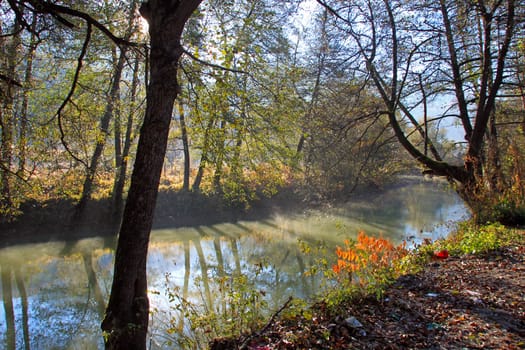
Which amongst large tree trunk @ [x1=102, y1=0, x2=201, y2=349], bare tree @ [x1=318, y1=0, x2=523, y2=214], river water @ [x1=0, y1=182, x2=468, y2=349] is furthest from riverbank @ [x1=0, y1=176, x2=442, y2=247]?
large tree trunk @ [x1=102, y1=0, x2=201, y2=349]

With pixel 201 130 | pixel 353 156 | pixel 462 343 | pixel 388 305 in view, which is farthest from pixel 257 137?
pixel 353 156

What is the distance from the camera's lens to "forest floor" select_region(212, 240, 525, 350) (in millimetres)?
2359

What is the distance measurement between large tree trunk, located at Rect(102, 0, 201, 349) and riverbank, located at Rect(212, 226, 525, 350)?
75 centimetres

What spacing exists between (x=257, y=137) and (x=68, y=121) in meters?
3.34

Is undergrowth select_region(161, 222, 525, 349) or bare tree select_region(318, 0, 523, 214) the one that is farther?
Result: bare tree select_region(318, 0, 523, 214)

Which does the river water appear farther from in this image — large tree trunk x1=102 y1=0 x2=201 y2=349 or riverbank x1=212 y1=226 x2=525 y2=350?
riverbank x1=212 y1=226 x2=525 y2=350

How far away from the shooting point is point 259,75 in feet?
13.1

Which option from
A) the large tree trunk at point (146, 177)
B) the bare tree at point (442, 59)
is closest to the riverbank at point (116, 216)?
the bare tree at point (442, 59)

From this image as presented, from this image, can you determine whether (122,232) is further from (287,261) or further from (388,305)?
(287,261)

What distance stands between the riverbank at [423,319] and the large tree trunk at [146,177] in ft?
2.46

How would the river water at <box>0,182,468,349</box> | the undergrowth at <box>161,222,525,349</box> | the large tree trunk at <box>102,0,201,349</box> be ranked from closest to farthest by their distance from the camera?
the large tree trunk at <box>102,0,201,349</box> → the undergrowth at <box>161,222,525,349</box> → the river water at <box>0,182,468,349</box>

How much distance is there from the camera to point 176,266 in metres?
7.78

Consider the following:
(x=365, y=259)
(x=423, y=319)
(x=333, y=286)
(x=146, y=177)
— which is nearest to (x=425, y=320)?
(x=423, y=319)

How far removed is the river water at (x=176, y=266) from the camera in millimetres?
4672
